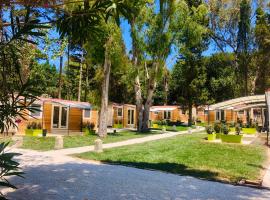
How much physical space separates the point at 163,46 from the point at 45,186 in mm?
21646

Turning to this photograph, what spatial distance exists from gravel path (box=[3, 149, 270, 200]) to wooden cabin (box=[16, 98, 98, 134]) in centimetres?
1554

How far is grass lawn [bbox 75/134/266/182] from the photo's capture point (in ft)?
35.1

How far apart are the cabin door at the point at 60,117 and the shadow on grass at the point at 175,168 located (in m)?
15.7

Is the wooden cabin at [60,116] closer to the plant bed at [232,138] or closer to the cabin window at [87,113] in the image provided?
the cabin window at [87,113]

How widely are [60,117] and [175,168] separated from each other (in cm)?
1803

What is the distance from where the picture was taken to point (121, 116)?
3888 cm

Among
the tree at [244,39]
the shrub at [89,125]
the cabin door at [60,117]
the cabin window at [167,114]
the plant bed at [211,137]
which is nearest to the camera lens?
the plant bed at [211,137]

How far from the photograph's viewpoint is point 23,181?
834 centimetres

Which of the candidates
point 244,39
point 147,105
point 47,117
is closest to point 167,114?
point 244,39

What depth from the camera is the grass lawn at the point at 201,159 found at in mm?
10695

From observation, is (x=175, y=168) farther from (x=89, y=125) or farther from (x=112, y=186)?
(x=89, y=125)

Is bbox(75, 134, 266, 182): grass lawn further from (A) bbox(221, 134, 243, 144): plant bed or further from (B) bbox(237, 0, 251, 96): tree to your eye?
(B) bbox(237, 0, 251, 96): tree

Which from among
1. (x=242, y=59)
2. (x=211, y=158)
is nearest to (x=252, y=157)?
(x=211, y=158)

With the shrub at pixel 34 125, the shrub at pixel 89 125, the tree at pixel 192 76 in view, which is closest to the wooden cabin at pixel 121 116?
the shrub at pixel 89 125
